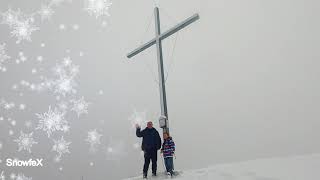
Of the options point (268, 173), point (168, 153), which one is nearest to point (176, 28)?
point (168, 153)

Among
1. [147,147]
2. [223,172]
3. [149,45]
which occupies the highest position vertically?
[149,45]

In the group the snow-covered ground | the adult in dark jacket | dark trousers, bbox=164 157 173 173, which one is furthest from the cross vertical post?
the snow-covered ground

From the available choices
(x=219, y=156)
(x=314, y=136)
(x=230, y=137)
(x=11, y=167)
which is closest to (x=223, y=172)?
(x=314, y=136)

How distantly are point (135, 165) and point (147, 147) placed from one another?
70141 millimetres

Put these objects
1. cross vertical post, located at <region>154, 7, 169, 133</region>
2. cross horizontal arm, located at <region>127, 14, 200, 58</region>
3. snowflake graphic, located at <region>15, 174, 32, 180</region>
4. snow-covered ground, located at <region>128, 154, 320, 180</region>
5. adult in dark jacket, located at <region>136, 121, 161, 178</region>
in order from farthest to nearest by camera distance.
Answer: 1. snowflake graphic, located at <region>15, 174, 32, 180</region>
2. cross vertical post, located at <region>154, 7, 169, 133</region>
3. adult in dark jacket, located at <region>136, 121, 161, 178</region>
4. cross horizontal arm, located at <region>127, 14, 200, 58</region>
5. snow-covered ground, located at <region>128, 154, 320, 180</region>

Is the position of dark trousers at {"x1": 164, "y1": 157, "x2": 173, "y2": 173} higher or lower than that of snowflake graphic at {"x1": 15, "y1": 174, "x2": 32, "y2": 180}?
lower

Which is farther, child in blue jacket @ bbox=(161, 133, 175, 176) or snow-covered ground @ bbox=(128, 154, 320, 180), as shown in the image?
child in blue jacket @ bbox=(161, 133, 175, 176)

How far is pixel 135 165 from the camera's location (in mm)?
82250

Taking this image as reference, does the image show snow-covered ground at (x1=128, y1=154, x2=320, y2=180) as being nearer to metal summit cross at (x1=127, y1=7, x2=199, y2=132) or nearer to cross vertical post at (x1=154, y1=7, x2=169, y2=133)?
metal summit cross at (x1=127, y1=7, x2=199, y2=132)

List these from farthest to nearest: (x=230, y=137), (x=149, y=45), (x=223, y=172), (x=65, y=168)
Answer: (x=230, y=137) < (x=65, y=168) < (x=149, y=45) < (x=223, y=172)

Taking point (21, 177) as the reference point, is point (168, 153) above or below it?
below

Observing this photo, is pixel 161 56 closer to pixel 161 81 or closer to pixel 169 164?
pixel 161 81

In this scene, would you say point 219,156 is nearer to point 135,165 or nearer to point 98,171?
point 135,165

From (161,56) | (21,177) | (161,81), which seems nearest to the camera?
(161,81)
